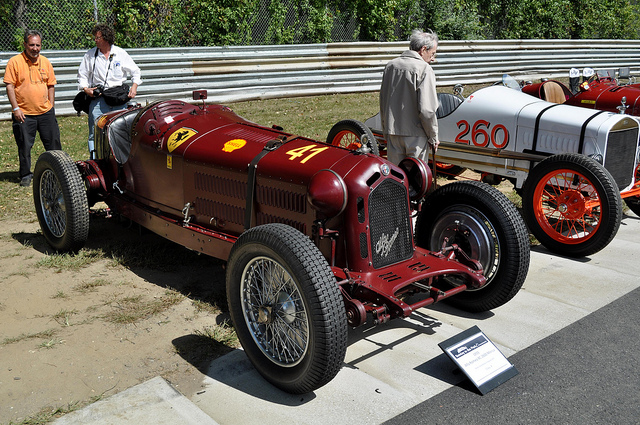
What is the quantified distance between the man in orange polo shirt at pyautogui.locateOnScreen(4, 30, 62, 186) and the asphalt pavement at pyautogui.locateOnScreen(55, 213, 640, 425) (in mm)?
5118

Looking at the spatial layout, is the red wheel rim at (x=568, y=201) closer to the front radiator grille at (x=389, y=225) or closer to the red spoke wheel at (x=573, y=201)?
the red spoke wheel at (x=573, y=201)

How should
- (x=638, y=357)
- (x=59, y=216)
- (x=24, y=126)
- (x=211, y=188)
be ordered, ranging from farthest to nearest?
(x=24, y=126), (x=59, y=216), (x=211, y=188), (x=638, y=357)

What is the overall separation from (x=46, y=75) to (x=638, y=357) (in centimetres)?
697

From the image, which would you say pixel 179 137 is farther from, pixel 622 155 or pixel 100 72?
pixel 622 155

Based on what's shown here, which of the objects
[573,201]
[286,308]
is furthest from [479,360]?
[573,201]

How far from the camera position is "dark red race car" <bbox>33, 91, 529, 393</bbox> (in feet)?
11.3

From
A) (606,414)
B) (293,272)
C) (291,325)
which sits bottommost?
(606,414)

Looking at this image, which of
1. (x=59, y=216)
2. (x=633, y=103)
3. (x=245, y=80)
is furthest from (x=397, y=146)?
(x=245, y=80)

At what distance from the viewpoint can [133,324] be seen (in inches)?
170

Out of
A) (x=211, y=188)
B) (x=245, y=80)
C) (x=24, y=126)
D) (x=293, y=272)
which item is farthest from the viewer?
(x=245, y=80)

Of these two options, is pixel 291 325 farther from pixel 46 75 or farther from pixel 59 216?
pixel 46 75

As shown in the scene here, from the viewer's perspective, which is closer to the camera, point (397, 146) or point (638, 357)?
point (638, 357)

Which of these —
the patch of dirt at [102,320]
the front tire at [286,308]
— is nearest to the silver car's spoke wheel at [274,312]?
the front tire at [286,308]

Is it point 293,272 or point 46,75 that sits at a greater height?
point 46,75
